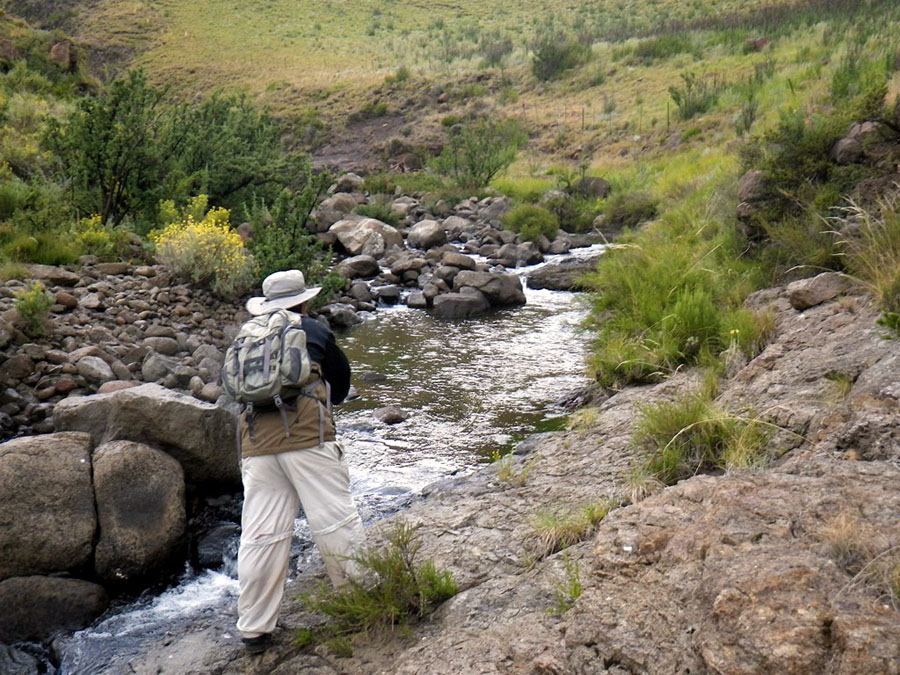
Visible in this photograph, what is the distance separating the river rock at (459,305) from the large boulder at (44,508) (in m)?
7.58

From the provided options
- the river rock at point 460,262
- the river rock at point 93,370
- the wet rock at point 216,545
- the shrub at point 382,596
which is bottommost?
the river rock at point 460,262

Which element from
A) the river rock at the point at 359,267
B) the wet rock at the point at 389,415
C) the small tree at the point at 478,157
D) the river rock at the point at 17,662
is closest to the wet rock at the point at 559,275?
the river rock at the point at 359,267

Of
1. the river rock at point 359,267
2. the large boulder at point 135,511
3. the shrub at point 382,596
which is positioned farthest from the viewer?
the river rock at point 359,267

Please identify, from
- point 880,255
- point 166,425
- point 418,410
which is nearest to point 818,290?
point 880,255

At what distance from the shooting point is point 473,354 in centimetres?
996

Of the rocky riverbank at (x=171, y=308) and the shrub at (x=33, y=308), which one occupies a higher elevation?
the shrub at (x=33, y=308)

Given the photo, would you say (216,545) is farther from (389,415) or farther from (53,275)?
(53,275)

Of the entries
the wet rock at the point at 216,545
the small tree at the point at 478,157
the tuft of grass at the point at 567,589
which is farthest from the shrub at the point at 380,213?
the tuft of grass at the point at 567,589

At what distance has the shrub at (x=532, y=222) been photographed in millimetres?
17344

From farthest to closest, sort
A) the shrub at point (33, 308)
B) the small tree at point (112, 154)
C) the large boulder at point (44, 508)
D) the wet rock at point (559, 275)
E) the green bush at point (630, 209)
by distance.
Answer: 1. the green bush at point (630, 209)
2. the wet rock at point (559, 275)
3. the small tree at point (112, 154)
4. the shrub at point (33, 308)
5. the large boulder at point (44, 508)

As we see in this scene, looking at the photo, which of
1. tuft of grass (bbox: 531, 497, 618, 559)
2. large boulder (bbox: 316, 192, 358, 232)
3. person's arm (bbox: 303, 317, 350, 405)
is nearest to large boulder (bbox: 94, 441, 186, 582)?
person's arm (bbox: 303, 317, 350, 405)

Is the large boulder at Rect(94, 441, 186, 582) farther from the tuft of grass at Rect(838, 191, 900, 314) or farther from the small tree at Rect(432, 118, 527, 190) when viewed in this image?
the small tree at Rect(432, 118, 527, 190)

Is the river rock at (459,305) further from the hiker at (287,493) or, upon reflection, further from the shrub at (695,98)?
the shrub at (695,98)

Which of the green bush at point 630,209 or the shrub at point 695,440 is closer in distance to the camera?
the shrub at point 695,440
